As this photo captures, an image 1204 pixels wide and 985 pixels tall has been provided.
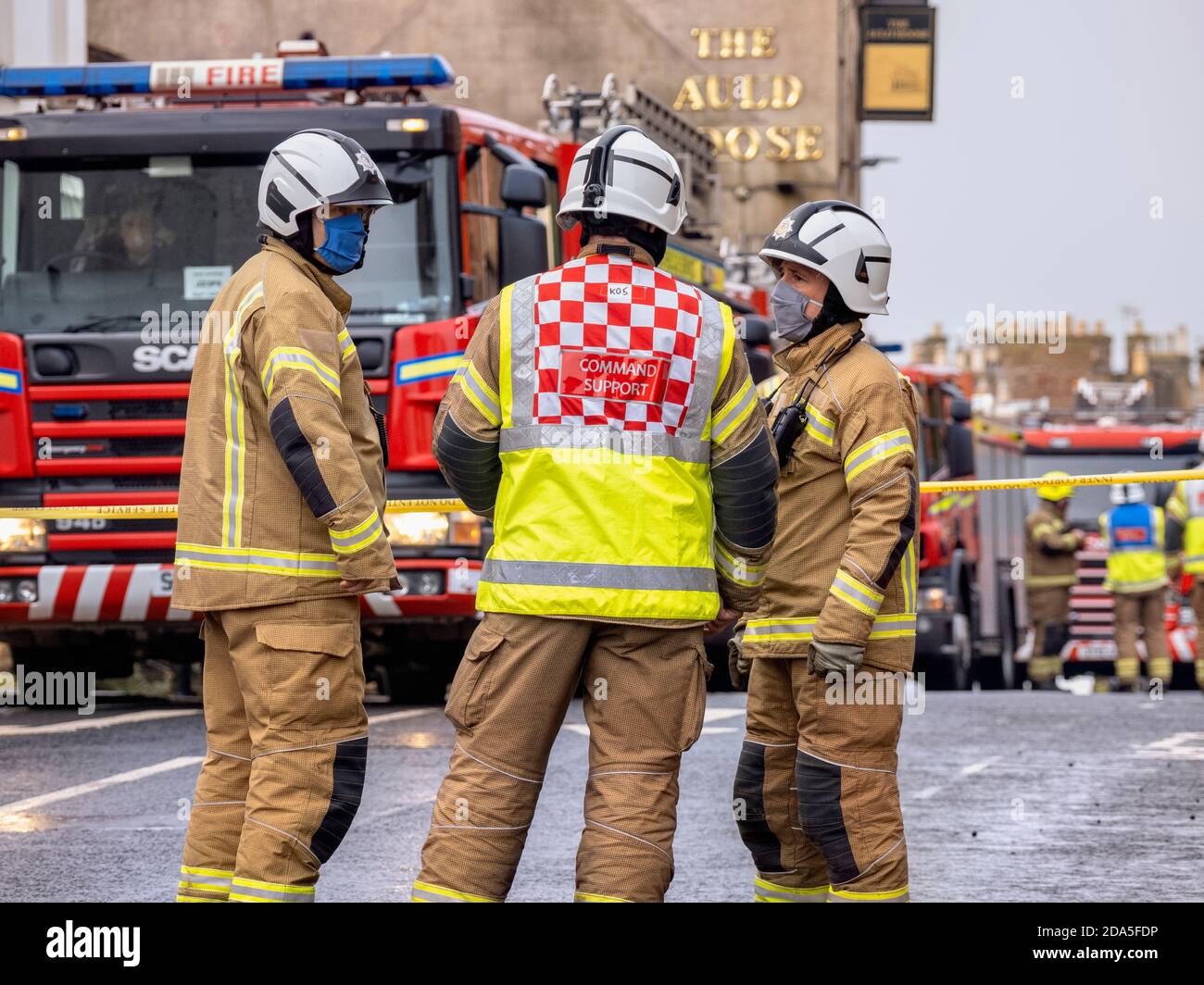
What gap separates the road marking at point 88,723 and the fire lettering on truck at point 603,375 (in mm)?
6396

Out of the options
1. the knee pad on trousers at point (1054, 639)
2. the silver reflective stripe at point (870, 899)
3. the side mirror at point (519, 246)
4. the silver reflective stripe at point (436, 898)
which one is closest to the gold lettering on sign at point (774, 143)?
the knee pad on trousers at point (1054, 639)

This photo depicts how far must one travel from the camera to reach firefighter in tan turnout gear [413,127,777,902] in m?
4.56

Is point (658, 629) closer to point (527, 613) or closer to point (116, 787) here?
point (527, 613)

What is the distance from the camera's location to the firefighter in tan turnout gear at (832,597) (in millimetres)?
5090

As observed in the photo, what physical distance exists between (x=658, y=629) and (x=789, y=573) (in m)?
0.75

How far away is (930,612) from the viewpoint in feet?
61.1

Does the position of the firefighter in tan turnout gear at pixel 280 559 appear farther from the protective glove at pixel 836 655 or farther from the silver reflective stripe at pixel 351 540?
the protective glove at pixel 836 655

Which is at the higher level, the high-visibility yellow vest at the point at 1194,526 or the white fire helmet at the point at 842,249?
the white fire helmet at the point at 842,249

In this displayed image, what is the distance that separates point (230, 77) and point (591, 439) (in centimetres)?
696

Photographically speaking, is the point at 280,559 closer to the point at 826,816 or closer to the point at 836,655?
the point at 836,655

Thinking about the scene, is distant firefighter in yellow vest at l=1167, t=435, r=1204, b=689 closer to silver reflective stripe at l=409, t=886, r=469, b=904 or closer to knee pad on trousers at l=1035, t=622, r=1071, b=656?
knee pad on trousers at l=1035, t=622, r=1071, b=656

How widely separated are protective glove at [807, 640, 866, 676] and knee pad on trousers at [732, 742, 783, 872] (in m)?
0.38

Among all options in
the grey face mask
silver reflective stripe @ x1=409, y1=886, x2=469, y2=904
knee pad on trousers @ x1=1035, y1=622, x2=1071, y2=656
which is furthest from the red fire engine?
knee pad on trousers @ x1=1035, y1=622, x2=1071, y2=656
